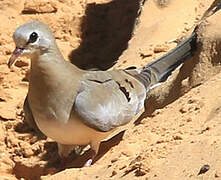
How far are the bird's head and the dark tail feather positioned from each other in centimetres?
129

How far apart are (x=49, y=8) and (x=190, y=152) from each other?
508 cm

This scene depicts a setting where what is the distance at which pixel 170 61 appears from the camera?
6.14m

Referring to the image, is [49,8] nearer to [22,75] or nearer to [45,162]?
[22,75]

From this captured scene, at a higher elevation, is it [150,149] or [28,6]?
[150,149]

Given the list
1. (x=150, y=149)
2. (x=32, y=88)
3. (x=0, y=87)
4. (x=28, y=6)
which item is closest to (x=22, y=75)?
(x=0, y=87)

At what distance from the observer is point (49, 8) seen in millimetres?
8734

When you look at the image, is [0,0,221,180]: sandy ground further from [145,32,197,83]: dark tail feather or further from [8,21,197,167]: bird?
[8,21,197,167]: bird

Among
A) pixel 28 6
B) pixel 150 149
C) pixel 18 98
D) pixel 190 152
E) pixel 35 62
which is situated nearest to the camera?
pixel 190 152

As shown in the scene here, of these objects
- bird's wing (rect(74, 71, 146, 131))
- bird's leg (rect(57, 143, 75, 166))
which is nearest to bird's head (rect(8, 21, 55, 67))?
bird's wing (rect(74, 71, 146, 131))

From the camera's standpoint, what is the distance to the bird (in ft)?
16.6

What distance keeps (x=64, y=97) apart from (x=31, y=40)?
1.64ft

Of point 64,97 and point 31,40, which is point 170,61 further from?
point 31,40

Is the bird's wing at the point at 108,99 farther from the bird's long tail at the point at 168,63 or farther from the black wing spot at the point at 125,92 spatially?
the bird's long tail at the point at 168,63

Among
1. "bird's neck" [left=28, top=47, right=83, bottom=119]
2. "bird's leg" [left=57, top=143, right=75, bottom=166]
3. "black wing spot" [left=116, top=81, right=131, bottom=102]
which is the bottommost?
"bird's leg" [left=57, top=143, right=75, bottom=166]
